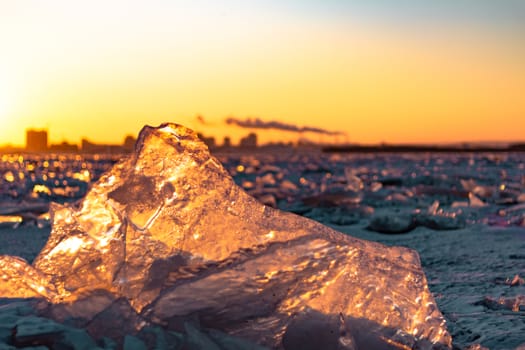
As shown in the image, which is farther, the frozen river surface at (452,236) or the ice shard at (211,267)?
the frozen river surface at (452,236)

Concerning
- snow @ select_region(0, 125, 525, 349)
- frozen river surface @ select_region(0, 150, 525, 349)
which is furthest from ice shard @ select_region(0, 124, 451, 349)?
frozen river surface @ select_region(0, 150, 525, 349)

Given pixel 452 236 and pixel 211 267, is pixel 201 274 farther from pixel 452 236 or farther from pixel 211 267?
pixel 452 236

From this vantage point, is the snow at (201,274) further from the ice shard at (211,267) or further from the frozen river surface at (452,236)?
the frozen river surface at (452,236)

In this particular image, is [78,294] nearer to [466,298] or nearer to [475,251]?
[466,298]

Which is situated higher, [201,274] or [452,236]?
[201,274]

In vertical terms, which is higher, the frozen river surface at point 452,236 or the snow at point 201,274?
the snow at point 201,274

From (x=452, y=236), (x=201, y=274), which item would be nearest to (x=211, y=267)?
(x=201, y=274)

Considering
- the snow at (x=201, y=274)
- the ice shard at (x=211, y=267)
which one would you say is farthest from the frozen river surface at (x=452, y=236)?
the ice shard at (x=211, y=267)

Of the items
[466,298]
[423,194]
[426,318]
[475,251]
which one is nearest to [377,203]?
[423,194]

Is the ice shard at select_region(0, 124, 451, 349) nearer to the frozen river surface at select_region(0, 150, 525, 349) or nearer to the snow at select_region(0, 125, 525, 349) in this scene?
the snow at select_region(0, 125, 525, 349)
